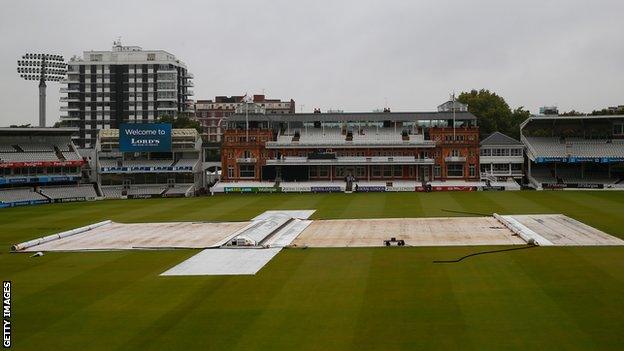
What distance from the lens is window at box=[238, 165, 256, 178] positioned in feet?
301

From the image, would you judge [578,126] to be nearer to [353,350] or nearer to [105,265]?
[105,265]

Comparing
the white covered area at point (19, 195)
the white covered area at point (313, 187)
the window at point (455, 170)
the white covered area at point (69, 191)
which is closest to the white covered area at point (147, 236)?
the white covered area at point (19, 195)

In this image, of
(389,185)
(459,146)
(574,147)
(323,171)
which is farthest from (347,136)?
(574,147)

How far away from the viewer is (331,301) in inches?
1003

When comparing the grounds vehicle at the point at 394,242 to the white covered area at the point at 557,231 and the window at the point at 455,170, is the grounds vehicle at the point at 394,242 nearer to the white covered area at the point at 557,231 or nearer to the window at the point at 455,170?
the white covered area at the point at 557,231

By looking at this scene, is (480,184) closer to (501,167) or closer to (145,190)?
(501,167)

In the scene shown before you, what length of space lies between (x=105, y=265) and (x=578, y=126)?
6913cm

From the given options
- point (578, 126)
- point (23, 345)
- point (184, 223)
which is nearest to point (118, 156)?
point (184, 223)

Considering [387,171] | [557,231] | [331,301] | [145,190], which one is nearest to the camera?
[331,301]

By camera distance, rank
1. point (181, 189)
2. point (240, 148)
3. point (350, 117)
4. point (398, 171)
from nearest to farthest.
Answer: point (181, 189) < point (398, 171) < point (240, 148) < point (350, 117)

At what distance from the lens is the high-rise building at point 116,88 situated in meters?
135

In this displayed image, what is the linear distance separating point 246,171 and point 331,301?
221 feet

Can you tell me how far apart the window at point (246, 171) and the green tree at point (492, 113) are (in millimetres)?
43020

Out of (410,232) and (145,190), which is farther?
(145,190)
